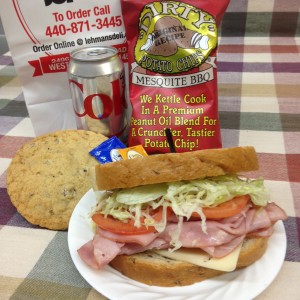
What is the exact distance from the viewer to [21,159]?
1154mm

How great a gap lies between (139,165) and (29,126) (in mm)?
912

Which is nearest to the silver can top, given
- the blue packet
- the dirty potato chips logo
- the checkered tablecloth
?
the dirty potato chips logo

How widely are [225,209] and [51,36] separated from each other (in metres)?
0.87

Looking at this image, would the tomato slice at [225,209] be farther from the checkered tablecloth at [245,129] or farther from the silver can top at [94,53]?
the silver can top at [94,53]

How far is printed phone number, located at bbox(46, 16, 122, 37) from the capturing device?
134 centimetres

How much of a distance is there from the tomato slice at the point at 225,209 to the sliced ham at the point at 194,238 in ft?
0.05

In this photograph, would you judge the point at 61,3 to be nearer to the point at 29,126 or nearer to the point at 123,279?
the point at 29,126

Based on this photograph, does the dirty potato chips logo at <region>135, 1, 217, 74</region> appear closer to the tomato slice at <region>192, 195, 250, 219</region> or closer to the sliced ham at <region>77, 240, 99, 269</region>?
the tomato slice at <region>192, 195, 250, 219</region>

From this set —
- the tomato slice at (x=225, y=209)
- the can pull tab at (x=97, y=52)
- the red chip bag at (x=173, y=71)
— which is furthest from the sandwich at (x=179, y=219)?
the can pull tab at (x=97, y=52)

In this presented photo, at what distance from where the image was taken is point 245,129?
152 cm

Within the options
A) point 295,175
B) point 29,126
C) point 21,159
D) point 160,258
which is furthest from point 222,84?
point 160,258

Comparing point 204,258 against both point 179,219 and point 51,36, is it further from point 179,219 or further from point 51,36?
point 51,36

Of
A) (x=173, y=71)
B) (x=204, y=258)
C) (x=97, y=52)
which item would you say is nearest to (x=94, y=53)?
(x=97, y=52)

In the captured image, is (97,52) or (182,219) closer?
(182,219)
